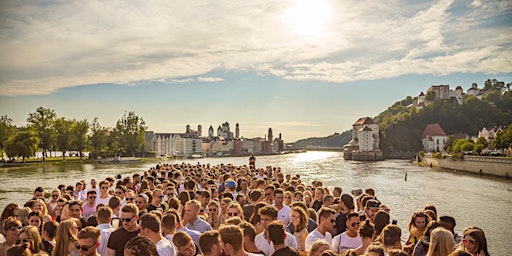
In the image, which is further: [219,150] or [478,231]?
[219,150]

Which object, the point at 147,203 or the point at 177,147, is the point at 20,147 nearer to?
the point at 147,203

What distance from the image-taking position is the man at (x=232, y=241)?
427cm

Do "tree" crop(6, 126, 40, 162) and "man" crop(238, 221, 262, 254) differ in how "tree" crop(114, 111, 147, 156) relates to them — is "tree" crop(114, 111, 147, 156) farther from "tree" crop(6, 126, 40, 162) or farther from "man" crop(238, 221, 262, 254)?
"man" crop(238, 221, 262, 254)

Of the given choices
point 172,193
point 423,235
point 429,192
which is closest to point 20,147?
point 429,192

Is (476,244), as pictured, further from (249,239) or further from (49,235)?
(49,235)

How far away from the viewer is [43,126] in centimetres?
8112

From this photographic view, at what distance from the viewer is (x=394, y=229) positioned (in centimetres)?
516

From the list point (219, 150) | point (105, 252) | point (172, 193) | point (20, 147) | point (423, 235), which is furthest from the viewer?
point (219, 150)

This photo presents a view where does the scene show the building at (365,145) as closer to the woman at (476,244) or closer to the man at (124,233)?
the woman at (476,244)

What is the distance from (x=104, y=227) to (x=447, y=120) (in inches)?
6096

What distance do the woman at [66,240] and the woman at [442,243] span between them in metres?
4.14

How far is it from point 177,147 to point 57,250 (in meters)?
180

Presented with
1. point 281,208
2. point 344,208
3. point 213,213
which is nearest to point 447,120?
point 344,208

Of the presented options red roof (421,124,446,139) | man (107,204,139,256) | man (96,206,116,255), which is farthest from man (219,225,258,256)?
red roof (421,124,446,139)
